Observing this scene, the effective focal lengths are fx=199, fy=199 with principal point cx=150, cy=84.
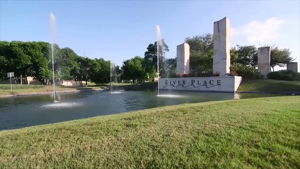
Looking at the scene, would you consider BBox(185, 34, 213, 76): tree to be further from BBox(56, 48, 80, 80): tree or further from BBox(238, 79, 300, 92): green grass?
BBox(56, 48, 80, 80): tree

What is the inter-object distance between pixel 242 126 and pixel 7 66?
133 feet

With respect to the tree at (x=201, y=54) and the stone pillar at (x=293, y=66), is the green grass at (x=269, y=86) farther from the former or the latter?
the stone pillar at (x=293, y=66)

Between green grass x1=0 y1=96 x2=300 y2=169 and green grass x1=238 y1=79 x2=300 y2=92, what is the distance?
1734 centimetres

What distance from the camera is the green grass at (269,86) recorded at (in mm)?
19258

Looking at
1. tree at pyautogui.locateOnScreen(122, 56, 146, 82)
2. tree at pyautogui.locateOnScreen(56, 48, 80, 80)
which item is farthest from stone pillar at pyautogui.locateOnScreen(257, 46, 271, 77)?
tree at pyautogui.locateOnScreen(56, 48, 80, 80)

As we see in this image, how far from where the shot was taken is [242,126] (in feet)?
13.6

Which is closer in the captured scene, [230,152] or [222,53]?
[230,152]

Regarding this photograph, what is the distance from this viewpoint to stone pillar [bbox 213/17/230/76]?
2355cm

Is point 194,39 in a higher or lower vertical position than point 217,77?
higher

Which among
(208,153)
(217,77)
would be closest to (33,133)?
(208,153)

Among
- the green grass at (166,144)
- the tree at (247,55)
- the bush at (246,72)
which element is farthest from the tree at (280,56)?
the green grass at (166,144)

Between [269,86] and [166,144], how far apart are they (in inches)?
828

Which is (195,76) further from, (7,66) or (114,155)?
(7,66)

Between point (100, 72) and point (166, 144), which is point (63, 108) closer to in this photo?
point (166, 144)
